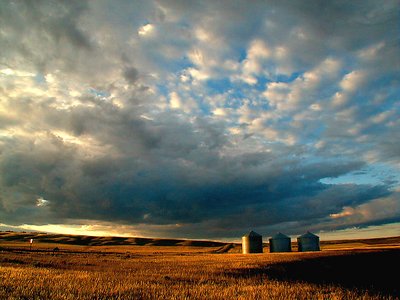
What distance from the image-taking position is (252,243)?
88.9m

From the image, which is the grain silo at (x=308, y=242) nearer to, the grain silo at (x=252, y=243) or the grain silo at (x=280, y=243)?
the grain silo at (x=280, y=243)

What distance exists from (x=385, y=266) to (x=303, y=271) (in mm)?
13287

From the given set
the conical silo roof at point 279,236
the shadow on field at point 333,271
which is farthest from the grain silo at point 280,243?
the shadow on field at point 333,271

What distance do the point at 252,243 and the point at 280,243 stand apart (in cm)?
783

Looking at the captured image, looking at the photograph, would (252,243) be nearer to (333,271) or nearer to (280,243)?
(280,243)

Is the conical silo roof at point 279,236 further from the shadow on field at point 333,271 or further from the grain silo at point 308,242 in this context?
the shadow on field at point 333,271

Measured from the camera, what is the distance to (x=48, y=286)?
1788cm

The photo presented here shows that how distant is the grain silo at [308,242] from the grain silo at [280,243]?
3.20 metres

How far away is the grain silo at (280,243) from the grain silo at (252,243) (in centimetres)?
378

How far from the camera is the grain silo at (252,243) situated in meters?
88.3

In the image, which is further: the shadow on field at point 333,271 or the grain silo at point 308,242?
the grain silo at point 308,242

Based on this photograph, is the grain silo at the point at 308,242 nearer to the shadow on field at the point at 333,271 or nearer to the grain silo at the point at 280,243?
the grain silo at the point at 280,243

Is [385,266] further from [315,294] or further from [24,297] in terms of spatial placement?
[24,297]

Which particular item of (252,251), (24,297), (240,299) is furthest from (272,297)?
(252,251)
